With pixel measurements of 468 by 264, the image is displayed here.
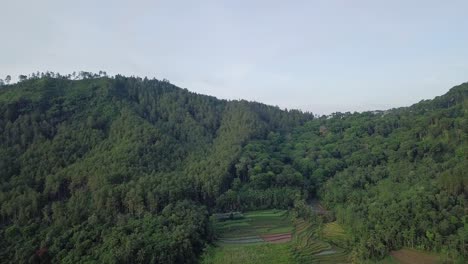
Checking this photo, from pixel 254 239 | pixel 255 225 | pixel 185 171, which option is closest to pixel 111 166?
pixel 185 171

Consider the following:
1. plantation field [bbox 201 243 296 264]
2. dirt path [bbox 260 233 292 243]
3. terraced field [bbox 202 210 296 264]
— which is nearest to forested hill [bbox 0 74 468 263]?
plantation field [bbox 201 243 296 264]

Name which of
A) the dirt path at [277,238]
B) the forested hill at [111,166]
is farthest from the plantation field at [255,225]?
the forested hill at [111,166]

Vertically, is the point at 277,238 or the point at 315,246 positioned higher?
the point at 277,238

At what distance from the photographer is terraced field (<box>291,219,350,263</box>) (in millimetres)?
24625

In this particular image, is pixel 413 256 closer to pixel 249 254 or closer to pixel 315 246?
pixel 315 246

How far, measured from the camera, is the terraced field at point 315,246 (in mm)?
24625

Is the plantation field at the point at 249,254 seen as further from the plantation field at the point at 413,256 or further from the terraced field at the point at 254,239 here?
the plantation field at the point at 413,256

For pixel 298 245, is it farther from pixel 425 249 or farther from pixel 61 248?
pixel 61 248

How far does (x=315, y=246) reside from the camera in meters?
26.3

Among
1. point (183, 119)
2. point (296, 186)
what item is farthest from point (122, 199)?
point (183, 119)

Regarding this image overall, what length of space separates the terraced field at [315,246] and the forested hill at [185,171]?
1.22 metres

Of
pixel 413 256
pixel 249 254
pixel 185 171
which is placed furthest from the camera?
pixel 185 171

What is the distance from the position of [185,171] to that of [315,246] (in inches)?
547

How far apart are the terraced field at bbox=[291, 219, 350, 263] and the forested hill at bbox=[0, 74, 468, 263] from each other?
122 cm
